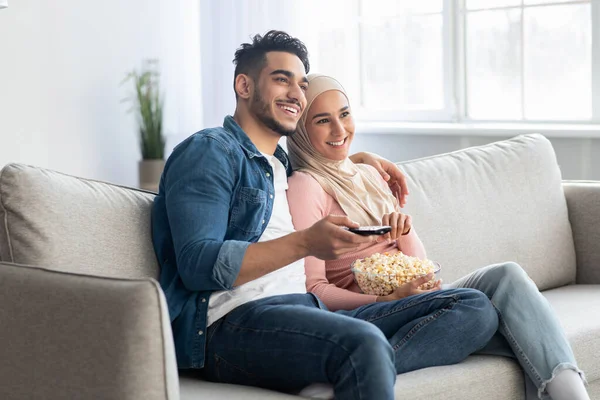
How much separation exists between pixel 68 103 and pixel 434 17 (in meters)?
1.87

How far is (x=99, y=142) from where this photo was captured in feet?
15.2

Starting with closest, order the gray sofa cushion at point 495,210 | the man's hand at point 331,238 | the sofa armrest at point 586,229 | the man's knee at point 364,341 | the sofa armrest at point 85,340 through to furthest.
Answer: the sofa armrest at point 85,340
the man's knee at point 364,341
the man's hand at point 331,238
the gray sofa cushion at point 495,210
the sofa armrest at point 586,229

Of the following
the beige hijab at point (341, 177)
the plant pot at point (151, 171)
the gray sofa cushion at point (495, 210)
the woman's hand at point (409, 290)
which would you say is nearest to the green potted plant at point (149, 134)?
the plant pot at point (151, 171)

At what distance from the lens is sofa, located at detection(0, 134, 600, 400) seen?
4.83 feet

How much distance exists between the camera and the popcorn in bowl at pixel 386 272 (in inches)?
81.8

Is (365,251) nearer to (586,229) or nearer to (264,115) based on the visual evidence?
(264,115)

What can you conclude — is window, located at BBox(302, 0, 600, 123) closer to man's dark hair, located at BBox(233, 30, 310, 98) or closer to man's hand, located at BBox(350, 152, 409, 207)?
man's hand, located at BBox(350, 152, 409, 207)

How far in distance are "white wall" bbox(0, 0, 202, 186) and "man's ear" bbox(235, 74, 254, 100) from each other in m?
2.36

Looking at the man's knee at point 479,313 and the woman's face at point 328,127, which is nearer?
the man's knee at point 479,313

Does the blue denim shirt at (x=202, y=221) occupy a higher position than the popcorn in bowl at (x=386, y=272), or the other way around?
the blue denim shirt at (x=202, y=221)

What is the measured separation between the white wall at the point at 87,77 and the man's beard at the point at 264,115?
241 cm

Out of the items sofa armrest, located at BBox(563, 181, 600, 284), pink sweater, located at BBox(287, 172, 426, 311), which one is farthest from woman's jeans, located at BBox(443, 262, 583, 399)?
sofa armrest, located at BBox(563, 181, 600, 284)

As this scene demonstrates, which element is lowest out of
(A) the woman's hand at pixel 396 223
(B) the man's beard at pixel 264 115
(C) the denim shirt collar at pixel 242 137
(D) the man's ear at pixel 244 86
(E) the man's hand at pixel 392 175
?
(A) the woman's hand at pixel 396 223

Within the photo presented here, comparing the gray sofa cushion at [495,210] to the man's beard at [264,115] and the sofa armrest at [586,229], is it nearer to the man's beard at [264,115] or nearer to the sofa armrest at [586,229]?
the sofa armrest at [586,229]
